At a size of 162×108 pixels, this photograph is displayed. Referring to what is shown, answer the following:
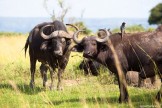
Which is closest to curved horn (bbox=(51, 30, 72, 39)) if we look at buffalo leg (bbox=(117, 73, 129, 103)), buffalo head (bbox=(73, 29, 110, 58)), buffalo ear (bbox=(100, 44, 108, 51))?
buffalo head (bbox=(73, 29, 110, 58))

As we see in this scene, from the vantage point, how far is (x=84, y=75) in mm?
14992

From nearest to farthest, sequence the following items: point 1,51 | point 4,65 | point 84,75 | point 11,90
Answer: point 11,90
point 84,75
point 4,65
point 1,51

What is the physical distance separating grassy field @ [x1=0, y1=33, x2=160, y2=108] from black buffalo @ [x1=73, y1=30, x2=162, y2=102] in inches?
22.1

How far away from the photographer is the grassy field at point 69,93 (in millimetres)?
9898

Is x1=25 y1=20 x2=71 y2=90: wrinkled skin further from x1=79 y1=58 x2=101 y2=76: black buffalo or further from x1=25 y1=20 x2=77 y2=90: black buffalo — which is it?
x1=79 y1=58 x2=101 y2=76: black buffalo

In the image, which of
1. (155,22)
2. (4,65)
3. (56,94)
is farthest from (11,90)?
(155,22)

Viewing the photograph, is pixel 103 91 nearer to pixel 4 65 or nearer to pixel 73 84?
pixel 73 84

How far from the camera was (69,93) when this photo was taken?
1191 centimetres

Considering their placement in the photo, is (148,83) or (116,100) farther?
(148,83)

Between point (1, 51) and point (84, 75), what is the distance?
8.63m

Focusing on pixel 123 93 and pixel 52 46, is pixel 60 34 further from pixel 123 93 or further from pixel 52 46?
pixel 123 93

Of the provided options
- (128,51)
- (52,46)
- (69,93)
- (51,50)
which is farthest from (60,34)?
(128,51)

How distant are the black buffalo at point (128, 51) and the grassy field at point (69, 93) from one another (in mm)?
562

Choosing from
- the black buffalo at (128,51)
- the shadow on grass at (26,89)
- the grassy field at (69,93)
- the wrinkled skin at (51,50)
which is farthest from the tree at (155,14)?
the black buffalo at (128,51)
